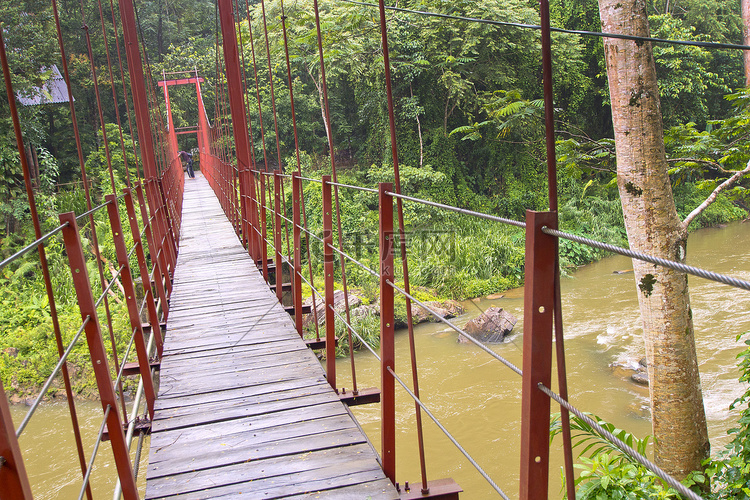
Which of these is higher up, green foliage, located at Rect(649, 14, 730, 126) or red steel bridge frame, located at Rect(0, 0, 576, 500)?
green foliage, located at Rect(649, 14, 730, 126)

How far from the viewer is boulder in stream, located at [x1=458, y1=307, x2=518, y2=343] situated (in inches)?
278

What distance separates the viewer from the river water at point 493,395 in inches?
193

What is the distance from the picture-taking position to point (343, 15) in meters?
9.52

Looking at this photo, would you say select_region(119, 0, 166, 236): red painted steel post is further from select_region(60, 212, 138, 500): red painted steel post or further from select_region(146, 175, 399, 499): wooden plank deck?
select_region(60, 212, 138, 500): red painted steel post

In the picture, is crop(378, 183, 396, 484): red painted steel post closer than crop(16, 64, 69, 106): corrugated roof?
Yes

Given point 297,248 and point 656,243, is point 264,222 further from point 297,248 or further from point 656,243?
point 656,243

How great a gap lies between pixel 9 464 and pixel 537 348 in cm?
76

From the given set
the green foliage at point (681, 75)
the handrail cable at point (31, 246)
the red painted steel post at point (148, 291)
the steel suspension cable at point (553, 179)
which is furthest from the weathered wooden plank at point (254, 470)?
the green foliage at point (681, 75)

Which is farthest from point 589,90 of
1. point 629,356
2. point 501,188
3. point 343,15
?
point 629,356

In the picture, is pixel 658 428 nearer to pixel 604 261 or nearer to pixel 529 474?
pixel 529 474

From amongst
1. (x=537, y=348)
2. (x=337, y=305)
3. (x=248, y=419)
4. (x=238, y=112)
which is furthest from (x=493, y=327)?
(x=537, y=348)

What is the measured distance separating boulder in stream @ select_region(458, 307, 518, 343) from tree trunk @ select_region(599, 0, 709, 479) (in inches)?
159

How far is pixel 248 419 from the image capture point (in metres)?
1.93

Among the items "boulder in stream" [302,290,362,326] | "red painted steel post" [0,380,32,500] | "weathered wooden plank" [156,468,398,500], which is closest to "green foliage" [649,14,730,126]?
"boulder in stream" [302,290,362,326]
